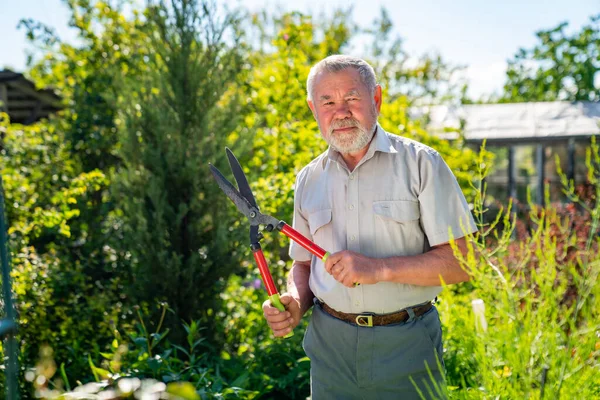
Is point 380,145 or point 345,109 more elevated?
point 345,109

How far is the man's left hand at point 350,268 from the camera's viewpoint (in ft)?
6.55

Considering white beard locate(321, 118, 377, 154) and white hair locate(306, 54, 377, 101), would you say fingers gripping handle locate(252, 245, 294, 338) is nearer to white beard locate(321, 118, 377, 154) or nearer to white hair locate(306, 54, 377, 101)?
white beard locate(321, 118, 377, 154)

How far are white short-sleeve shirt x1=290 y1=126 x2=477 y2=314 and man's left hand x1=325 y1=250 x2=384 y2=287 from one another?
248 mm

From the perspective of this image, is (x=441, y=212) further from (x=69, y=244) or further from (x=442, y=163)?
(x=69, y=244)

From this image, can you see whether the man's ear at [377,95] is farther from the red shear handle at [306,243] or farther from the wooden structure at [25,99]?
the wooden structure at [25,99]

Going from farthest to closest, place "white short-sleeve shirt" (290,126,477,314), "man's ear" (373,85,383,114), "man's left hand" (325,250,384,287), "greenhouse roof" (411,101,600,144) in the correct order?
"greenhouse roof" (411,101,600,144)
"man's ear" (373,85,383,114)
"white short-sleeve shirt" (290,126,477,314)
"man's left hand" (325,250,384,287)

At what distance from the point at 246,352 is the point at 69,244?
2230 millimetres

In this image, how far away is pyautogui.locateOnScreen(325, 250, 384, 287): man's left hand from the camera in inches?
78.6

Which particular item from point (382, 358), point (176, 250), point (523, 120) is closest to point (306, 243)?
point (382, 358)

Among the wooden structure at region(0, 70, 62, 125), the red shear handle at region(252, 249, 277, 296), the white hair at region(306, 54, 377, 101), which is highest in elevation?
the wooden structure at region(0, 70, 62, 125)

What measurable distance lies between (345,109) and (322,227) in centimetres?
48

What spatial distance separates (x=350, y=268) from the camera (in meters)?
1.99

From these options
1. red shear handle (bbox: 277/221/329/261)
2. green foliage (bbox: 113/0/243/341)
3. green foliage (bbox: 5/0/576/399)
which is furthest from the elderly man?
green foliage (bbox: 113/0/243/341)

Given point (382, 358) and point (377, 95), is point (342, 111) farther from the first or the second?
point (382, 358)
